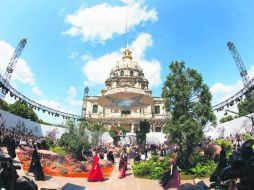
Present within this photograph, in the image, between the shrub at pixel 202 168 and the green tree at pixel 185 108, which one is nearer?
the shrub at pixel 202 168

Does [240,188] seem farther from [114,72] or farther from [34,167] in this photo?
[114,72]

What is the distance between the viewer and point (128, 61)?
336 ft

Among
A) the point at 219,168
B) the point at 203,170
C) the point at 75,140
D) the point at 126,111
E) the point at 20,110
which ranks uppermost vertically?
the point at 126,111

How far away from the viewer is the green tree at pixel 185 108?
773 inches

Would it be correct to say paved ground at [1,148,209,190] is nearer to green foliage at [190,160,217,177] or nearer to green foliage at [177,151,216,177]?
green foliage at [190,160,217,177]

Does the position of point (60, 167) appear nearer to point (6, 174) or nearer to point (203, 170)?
point (203, 170)

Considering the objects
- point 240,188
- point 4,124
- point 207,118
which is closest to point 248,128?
point 207,118

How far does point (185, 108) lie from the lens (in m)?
20.8

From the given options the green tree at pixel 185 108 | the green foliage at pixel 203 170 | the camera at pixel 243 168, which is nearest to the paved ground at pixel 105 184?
the green foliage at pixel 203 170

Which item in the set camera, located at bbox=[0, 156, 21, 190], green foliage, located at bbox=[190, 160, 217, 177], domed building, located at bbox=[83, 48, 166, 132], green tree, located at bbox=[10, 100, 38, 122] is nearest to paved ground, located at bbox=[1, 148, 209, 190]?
green foliage, located at bbox=[190, 160, 217, 177]

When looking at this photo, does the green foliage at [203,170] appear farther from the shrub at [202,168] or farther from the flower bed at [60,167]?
the flower bed at [60,167]

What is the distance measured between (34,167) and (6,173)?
10068 mm

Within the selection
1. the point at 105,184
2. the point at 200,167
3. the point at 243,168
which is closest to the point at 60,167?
the point at 105,184

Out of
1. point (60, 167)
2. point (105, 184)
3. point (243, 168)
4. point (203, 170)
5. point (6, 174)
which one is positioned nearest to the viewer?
point (243, 168)
